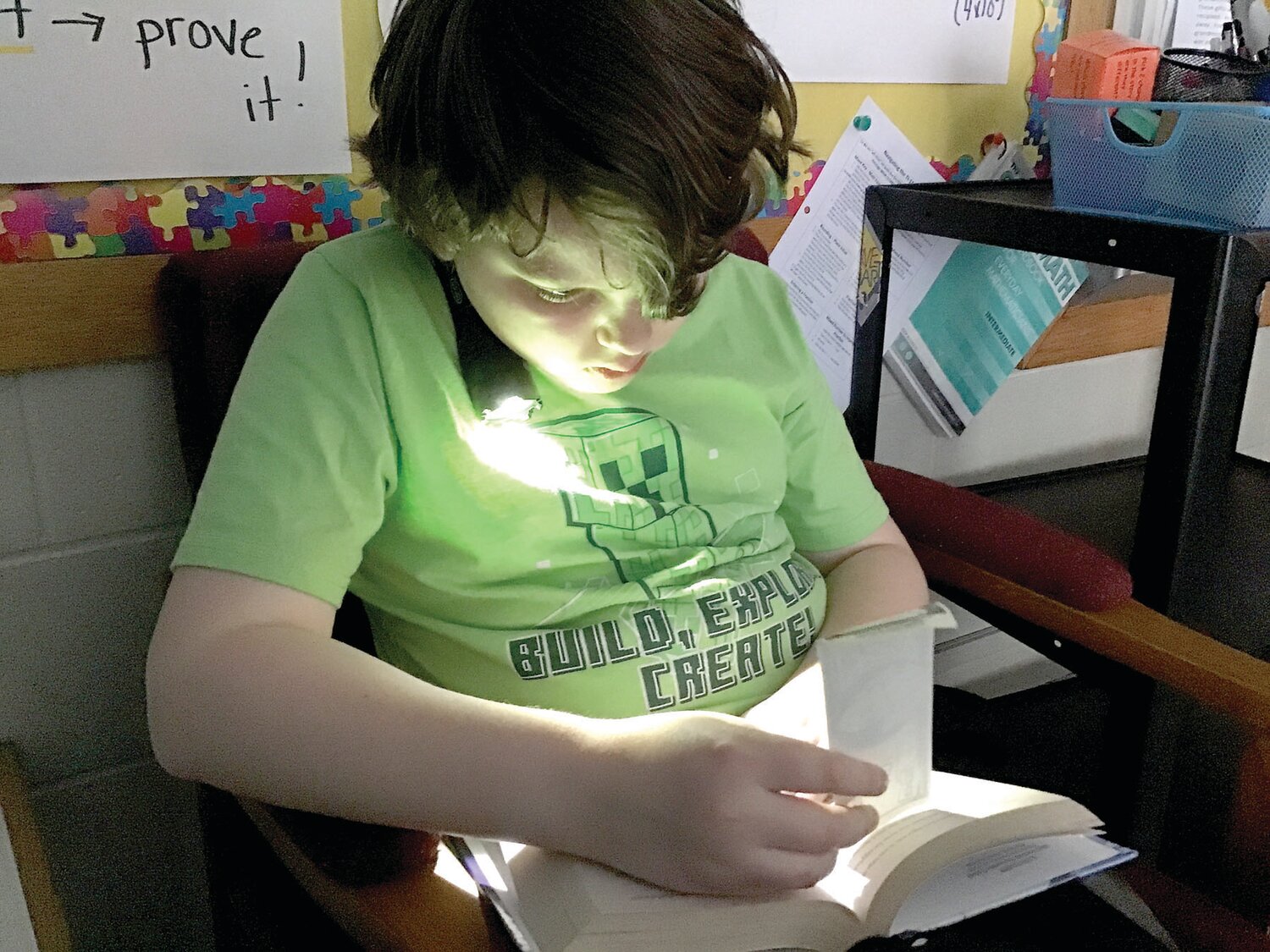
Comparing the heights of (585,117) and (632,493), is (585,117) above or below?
above

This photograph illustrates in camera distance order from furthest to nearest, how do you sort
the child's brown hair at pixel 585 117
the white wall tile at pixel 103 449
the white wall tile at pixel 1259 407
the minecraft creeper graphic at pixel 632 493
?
the white wall tile at pixel 1259 407 → the white wall tile at pixel 103 449 → the minecraft creeper graphic at pixel 632 493 → the child's brown hair at pixel 585 117

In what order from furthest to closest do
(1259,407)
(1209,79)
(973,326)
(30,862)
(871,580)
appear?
(1259,407) < (973,326) < (1209,79) < (871,580) < (30,862)

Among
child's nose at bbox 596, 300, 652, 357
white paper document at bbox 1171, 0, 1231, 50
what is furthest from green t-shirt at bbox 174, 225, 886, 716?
white paper document at bbox 1171, 0, 1231, 50

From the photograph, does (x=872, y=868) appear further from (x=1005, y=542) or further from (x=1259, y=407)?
(x=1259, y=407)

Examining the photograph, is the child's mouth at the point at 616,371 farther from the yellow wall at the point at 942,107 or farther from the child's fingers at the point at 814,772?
the yellow wall at the point at 942,107

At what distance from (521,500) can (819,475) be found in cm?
27

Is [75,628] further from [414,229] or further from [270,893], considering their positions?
[414,229]

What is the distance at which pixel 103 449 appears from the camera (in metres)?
0.83

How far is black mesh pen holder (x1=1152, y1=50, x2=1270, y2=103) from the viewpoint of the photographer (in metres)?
1.08

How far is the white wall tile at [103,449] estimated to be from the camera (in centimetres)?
81

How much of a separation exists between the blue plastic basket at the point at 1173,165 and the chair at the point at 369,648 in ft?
1.04

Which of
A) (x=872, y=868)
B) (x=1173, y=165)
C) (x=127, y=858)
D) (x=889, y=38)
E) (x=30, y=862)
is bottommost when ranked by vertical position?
(x=127, y=858)

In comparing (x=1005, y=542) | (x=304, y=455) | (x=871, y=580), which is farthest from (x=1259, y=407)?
(x=304, y=455)

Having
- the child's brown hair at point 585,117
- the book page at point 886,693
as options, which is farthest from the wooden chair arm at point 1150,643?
the child's brown hair at point 585,117
